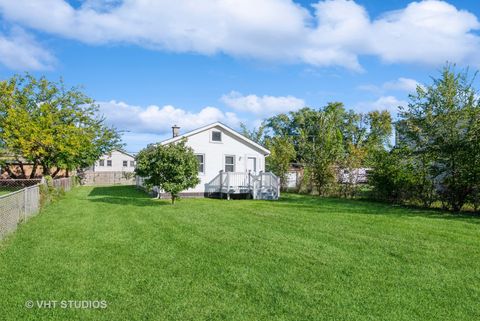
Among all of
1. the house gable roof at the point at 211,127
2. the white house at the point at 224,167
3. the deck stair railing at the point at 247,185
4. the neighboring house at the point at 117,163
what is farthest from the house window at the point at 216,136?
the neighboring house at the point at 117,163

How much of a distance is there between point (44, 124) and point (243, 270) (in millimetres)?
23015

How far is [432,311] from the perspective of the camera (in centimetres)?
492

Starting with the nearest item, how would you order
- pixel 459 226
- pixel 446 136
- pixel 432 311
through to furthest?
pixel 432 311 < pixel 459 226 < pixel 446 136

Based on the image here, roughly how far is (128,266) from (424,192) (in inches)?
573

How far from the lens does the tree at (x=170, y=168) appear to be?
1692 cm

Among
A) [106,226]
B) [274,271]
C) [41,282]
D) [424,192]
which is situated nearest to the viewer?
[41,282]

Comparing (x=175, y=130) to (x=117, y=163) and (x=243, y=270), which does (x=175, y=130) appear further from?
(x=117, y=163)

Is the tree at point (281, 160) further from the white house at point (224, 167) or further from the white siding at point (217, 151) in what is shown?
the white house at point (224, 167)

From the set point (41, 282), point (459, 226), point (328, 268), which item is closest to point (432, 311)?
point (328, 268)

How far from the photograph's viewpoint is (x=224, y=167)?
76.0ft

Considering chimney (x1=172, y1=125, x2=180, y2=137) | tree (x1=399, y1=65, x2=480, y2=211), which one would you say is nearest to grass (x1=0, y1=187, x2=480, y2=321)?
tree (x1=399, y1=65, x2=480, y2=211)

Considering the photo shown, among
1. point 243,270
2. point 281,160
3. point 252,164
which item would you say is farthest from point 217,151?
point 243,270

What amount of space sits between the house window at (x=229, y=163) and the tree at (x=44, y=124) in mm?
10399

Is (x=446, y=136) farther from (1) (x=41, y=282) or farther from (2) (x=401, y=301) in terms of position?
(1) (x=41, y=282)
